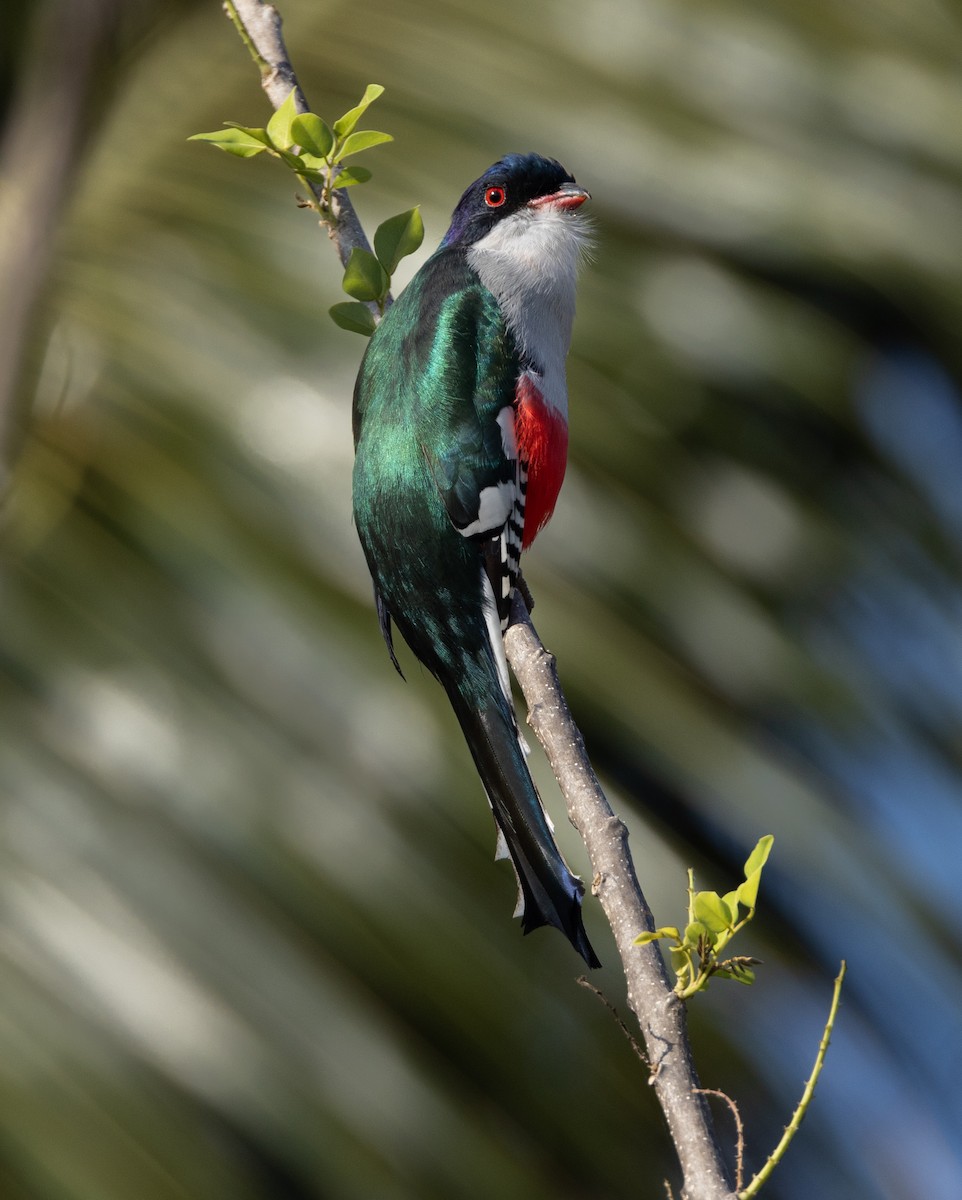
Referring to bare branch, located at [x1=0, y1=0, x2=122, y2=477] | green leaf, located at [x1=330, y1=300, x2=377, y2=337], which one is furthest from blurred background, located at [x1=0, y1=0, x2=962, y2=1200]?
green leaf, located at [x1=330, y1=300, x2=377, y2=337]

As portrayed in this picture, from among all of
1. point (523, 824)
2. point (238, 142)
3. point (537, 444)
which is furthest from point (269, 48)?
point (523, 824)

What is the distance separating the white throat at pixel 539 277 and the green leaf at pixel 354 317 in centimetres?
31

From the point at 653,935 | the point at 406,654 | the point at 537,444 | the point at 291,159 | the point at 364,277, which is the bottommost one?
the point at 406,654

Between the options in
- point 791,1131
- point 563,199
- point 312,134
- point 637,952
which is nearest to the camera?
point 791,1131

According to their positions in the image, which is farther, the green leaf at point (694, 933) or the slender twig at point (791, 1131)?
the green leaf at point (694, 933)

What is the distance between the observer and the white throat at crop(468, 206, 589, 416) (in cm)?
246

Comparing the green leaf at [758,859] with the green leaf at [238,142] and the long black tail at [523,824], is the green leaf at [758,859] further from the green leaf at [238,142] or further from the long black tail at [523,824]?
the green leaf at [238,142]

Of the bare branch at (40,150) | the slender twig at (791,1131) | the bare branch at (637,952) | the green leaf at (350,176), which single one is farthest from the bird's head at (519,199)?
the slender twig at (791,1131)

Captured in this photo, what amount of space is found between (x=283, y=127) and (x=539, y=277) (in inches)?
32.7

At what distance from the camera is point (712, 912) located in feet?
4.63

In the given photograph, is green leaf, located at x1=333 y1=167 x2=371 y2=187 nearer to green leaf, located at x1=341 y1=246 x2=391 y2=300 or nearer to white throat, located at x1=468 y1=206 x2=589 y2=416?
green leaf, located at x1=341 y1=246 x2=391 y2=300

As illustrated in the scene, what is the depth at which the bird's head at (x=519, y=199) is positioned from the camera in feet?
9.37

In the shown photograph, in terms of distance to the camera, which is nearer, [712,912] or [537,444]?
Result: [712,912]

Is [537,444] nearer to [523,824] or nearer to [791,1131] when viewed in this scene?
[523,824]
